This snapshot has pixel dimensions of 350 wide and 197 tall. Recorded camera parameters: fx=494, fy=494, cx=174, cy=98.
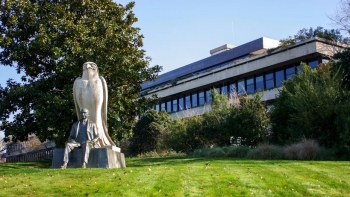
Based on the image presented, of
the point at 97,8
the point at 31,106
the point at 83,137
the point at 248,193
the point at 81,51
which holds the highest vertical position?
the point at 97,8

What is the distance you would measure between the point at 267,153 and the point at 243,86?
26819mm

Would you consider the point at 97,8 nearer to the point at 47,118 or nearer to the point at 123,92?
the point at 123,92

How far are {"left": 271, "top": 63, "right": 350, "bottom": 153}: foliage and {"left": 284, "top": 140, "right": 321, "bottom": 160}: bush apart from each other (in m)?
1.31

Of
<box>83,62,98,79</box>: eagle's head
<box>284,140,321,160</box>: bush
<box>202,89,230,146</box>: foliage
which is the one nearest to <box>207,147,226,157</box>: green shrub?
<box>284,140,321,160</box>: bush

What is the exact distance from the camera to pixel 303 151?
21203mm

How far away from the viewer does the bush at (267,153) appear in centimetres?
2227

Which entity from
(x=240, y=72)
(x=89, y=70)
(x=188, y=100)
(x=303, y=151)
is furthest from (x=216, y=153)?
(x=188, y=100)

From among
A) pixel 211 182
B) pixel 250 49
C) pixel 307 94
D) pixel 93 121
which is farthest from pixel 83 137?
pixel 250 49

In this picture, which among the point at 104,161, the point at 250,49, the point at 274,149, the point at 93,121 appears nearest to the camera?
the point at 104,161

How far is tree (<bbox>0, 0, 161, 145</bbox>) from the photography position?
77.6 feet

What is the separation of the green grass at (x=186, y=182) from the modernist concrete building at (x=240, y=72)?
20.6 m

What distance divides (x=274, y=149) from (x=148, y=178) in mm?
10572

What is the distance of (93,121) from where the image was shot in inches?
718

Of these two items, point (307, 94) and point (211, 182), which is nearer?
point (211, 182)
